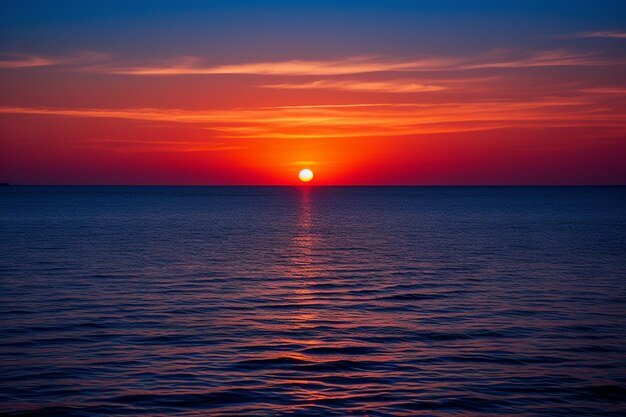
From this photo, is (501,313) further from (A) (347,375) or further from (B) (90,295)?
(B) (90,295)

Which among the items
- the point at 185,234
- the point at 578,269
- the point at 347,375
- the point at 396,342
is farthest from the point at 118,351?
the point at 185,234

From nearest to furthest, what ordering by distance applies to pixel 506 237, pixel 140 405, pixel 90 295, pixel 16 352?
pixel 140 405, pixel 16 352, pixel 90 295, pixel 506 237

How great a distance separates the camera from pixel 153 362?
1981cm

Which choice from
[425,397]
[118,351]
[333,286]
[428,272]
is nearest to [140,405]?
[118,351]

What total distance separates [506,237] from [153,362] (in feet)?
189

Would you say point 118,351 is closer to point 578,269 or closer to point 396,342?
point 396,342

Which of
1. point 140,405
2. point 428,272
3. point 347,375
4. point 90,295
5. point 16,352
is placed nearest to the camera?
point 140,405

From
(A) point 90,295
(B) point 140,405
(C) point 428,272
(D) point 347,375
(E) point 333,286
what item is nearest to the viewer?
(B) point 140,405

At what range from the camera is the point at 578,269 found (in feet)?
142

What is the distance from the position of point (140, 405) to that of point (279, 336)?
25.3 ft

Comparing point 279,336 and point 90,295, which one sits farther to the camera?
point 90,295

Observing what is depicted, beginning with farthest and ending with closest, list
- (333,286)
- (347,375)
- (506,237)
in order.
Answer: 1. (506,237)
2. (333,286)
3. (347,375)

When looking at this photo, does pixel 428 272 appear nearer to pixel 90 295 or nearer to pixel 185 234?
pixel 90 295

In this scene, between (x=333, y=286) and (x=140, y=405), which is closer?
(x=140, y=405)
